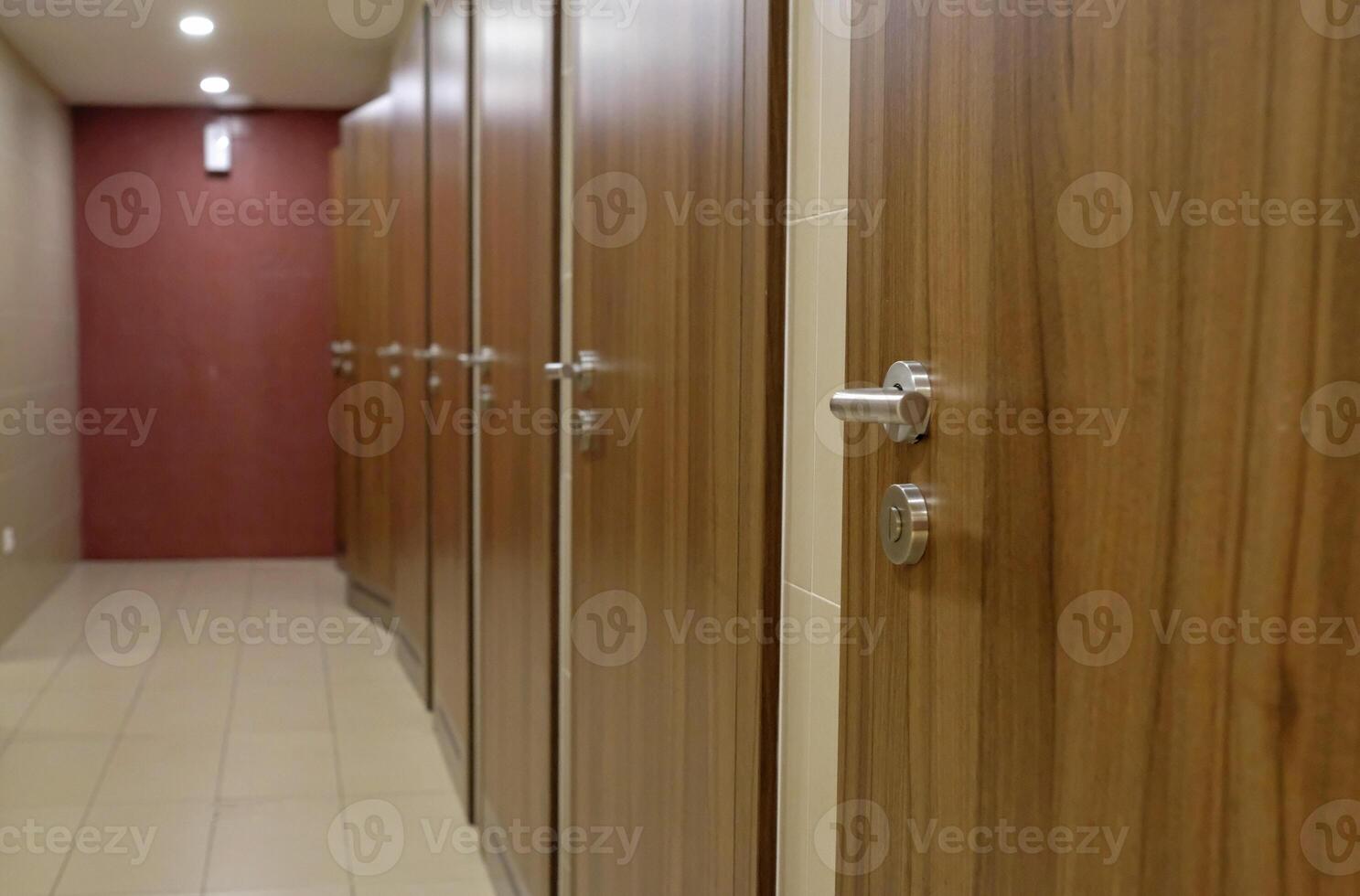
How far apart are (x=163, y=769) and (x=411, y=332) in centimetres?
177

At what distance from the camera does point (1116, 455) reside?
24.4 inches

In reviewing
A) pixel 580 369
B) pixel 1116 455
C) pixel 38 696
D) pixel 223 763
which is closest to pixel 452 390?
pixel 223 763

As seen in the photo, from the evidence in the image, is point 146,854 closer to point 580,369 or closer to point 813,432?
point 580,369

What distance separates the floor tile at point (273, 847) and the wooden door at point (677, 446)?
3.57 ft

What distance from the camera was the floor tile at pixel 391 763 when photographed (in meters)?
3.47

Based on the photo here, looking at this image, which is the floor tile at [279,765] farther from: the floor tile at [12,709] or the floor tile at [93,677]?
the floor tile at [93,677]

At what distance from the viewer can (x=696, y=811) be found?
4.58ft

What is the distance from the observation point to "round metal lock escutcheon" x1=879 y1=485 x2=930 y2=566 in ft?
2.71

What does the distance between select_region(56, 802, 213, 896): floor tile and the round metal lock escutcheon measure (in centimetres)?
244

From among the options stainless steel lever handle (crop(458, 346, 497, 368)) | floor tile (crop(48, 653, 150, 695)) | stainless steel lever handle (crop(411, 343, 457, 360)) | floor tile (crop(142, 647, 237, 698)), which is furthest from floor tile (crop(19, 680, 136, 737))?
stainless steel lever handle (crop(458, 346, 497, 368))

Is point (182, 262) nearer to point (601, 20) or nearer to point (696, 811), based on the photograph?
point (601, 20)

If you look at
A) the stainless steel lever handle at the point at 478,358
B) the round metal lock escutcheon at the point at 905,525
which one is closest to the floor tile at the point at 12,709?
the stainless steel lever handle at the point at 478,358

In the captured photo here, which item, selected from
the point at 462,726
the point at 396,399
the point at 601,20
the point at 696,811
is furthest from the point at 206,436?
the point at 696,811

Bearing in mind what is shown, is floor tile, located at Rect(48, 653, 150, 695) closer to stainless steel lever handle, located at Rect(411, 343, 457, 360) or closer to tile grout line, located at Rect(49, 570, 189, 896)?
tile grout line, located at Rect(49, 570, 189, 896)
